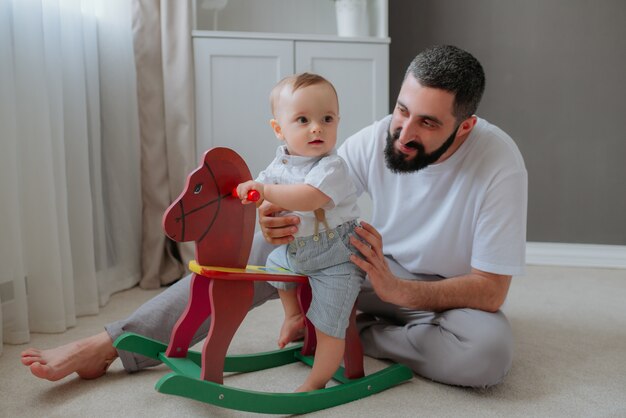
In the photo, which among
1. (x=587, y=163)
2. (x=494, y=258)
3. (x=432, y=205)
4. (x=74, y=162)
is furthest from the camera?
(x=587, y=163)

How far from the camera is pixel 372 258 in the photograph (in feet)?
4.53

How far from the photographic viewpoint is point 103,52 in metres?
2.26

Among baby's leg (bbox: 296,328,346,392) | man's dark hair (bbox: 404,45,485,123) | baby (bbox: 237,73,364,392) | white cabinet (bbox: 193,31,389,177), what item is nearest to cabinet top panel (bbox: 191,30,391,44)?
white cabinet (bbox: 193,31,389,177)

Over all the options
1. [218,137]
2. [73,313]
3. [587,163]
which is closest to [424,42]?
[587,163]

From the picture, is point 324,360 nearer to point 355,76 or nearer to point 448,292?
point 448,292

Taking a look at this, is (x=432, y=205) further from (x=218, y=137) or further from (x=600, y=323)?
(x=218, y=137)

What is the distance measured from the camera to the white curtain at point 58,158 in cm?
173

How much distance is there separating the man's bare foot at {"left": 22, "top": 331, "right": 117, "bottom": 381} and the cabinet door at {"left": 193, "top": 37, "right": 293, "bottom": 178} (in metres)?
1.16

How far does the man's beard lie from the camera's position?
1519 mm

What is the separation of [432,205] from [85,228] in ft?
3.58

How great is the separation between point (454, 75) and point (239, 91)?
1211 millimetres

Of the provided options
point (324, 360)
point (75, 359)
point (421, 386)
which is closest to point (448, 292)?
point (421, 386)

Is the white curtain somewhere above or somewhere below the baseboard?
above

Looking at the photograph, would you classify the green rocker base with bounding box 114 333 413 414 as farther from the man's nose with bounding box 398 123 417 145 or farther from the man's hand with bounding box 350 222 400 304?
the man's nose with bounding box 398 123 417 145
